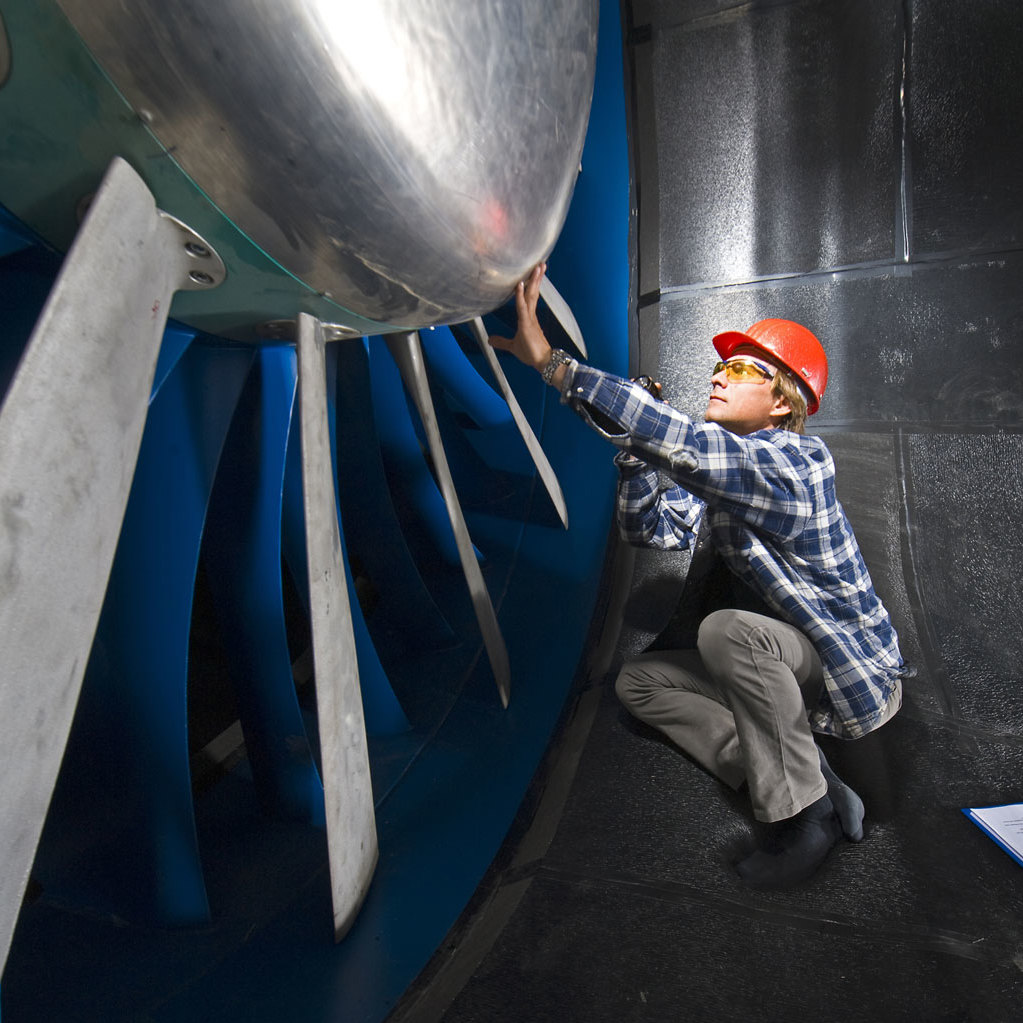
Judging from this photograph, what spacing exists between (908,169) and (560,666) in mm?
1729

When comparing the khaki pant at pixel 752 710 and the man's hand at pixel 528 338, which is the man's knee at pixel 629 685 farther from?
the man's hand at pixel 528 338

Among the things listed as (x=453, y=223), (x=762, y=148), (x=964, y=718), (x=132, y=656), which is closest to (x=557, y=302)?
(x=453, y=223)

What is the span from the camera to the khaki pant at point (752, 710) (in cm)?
159

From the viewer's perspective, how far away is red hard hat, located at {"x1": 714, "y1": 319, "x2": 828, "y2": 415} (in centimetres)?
196

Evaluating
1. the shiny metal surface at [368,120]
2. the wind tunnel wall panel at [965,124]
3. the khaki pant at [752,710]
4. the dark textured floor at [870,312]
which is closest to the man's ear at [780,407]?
the dark textured floor at [870,312]

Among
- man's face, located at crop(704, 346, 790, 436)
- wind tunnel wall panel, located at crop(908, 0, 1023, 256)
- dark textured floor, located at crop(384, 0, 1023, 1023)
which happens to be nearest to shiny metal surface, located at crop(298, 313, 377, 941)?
dark textured floor, located at crop(384, 0, 1023, 1023)

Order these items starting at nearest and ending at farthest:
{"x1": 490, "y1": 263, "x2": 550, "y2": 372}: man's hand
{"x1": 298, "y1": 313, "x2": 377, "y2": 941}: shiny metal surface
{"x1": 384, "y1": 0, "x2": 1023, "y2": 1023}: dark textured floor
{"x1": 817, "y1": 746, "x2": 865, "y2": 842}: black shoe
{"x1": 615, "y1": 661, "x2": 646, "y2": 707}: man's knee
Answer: {"x1": 298, "y1": 313, "x2": 377, "y2": 941}: shiny metal surface → {"x1": 490, "y1": 263, "x2": 550, "y2": 372}: man's hand → {"x1": 817, "y1": 746, "x2": 865, "y2": 842}: black shoe → {"x1": 384, "y1": 0, "x2": 1023, "y2": 1023}: dark textured floor → {"x1": 615, "y1": 661, "x2": 646, "y2": 707}: man's knee

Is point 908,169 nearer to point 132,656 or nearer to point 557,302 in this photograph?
point 557,302

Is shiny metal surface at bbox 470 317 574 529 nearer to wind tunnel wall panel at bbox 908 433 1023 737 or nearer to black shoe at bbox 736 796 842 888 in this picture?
black shoe at bbox 736 796 842 888

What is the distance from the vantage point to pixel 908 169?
2238 mm

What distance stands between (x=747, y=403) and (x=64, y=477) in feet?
5.27

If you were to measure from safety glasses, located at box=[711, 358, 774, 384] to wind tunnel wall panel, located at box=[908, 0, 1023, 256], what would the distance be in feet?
2.51

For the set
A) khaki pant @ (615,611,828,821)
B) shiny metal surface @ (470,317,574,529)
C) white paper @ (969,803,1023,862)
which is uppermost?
shiny metal surface @ (470,317,574,529)

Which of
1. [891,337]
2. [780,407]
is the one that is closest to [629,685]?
[780,407]
